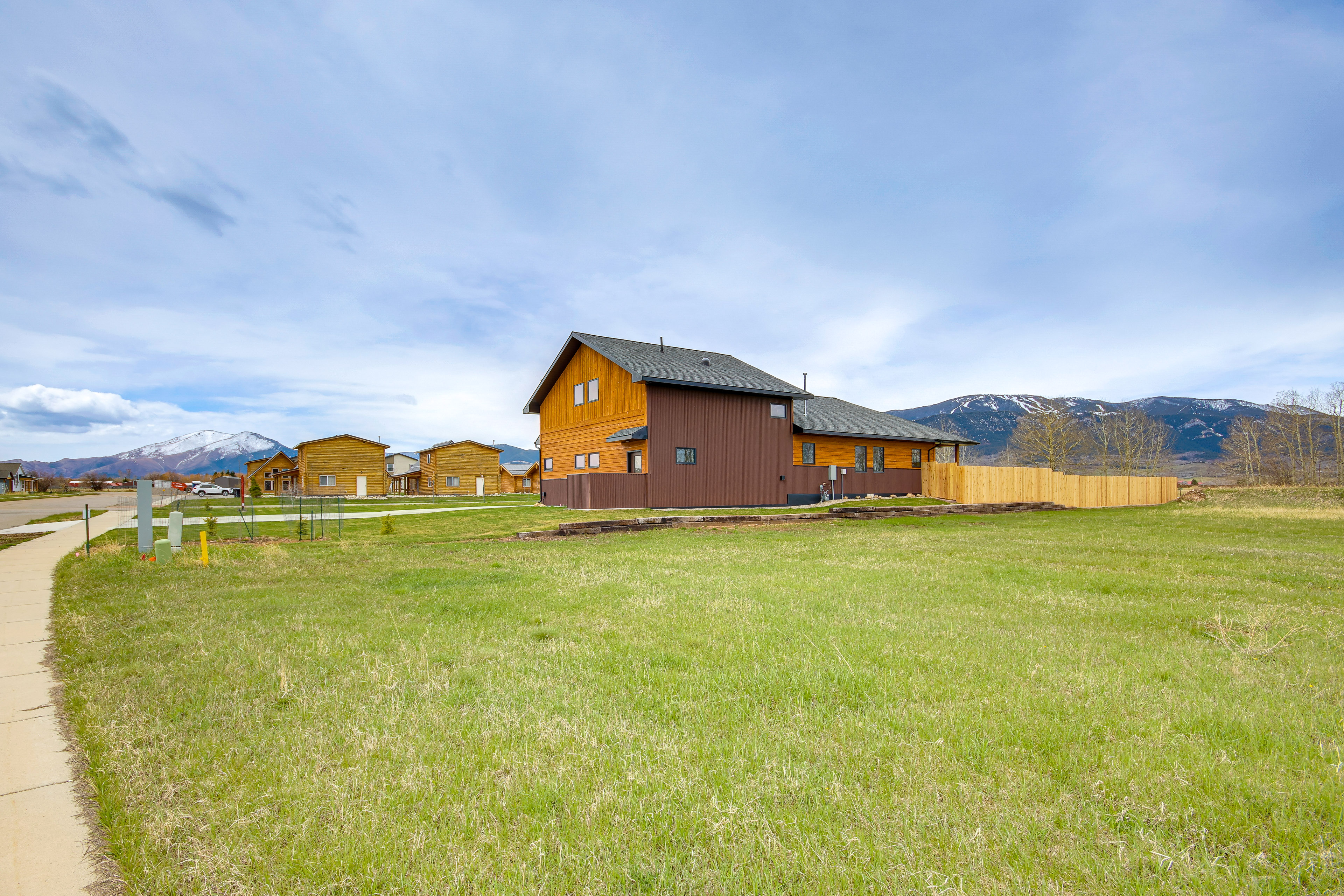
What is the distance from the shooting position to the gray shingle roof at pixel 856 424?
3075 centimetres

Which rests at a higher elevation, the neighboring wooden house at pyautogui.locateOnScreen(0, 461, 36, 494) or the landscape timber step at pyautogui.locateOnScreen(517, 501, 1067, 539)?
the neighboring wooden house at pyautogui.locateOnScreen(0, 461, 36, 494)

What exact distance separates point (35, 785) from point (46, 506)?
48707mm

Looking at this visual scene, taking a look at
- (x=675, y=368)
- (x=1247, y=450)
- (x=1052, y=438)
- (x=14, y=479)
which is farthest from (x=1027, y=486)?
(x=14, y=479)

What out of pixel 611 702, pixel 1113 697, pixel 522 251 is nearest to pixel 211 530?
pixel 522 251

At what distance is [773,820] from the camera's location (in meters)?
2.36

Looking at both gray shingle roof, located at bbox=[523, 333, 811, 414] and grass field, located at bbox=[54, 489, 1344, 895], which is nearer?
grass field, located at bbox=[54, 489, 1344, 895]

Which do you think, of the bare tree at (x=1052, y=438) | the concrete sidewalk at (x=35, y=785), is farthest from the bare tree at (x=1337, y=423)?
the concrete sidewalk at (x=35, y=785)

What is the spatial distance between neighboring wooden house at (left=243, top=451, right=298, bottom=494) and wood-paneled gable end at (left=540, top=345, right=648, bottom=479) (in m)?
43.6

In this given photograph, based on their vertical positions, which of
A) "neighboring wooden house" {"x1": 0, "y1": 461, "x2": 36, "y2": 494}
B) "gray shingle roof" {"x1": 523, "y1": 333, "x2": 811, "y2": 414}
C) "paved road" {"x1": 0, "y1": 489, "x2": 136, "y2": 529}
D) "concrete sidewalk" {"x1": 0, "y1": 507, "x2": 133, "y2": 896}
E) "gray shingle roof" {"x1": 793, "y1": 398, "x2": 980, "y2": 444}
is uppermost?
"gray shingle roof" {"x1": 523, "y1": 333, "x2": 811, "y2": 414}

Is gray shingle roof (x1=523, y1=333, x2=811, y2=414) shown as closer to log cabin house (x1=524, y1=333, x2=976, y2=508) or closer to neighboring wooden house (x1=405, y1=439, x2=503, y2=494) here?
log cabin house (x1=524, y1=333, x2=976, y2=508)

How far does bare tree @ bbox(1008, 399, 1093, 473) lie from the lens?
49375 millimetres

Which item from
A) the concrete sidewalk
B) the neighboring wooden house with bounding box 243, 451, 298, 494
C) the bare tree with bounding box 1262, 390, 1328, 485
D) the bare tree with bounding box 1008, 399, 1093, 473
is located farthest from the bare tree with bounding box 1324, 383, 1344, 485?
the neighboring wooden house with bounding box 243, 451, 298, 494

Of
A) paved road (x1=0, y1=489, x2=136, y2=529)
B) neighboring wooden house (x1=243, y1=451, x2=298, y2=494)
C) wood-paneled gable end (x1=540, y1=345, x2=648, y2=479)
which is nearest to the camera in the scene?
paved road (x1=0, y1=489, x2=136, y2=529)

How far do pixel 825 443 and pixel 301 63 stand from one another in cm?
2639
